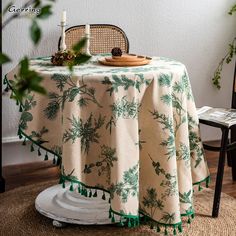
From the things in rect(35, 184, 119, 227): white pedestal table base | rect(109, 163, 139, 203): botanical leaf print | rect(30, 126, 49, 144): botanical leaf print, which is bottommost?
rect(35, 184, 119, 227): white pedestal table base

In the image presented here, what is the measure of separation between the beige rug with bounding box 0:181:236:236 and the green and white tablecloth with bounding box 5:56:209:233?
0.46 feet

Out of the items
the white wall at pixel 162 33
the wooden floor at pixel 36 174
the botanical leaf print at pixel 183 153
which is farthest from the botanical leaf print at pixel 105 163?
the white wall at pixel 162 33

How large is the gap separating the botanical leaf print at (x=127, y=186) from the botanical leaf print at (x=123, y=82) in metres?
0.30

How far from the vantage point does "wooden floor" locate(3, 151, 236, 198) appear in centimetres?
274

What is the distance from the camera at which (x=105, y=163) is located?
6.27 feet

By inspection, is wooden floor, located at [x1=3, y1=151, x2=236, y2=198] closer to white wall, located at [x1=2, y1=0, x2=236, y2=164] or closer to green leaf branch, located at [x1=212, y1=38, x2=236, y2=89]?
white wall, located at [x1=2, y1=0, x2=236, y2=164]

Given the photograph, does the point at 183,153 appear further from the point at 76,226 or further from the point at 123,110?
the point at 76,226

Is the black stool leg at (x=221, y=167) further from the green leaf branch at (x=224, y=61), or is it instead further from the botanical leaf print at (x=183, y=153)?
the green leaf branch at (x=224, y=61)

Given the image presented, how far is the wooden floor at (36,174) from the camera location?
2.74 meters

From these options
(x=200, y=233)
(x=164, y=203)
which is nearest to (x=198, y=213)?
(x=200, y=233)

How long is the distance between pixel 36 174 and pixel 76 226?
0.81m

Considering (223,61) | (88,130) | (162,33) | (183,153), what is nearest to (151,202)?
(183,153)

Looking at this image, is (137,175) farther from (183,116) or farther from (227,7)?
(227,7)

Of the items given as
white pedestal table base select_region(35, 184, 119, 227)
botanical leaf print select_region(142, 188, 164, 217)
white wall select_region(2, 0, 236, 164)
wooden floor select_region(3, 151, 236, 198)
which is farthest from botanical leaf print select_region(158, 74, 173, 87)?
white wall select_region(2, 0, 236, 164)
